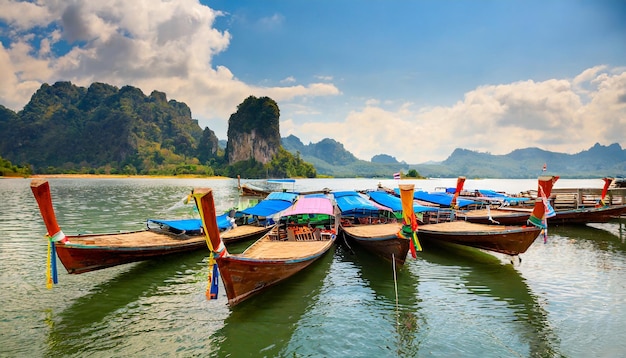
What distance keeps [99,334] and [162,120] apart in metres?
215

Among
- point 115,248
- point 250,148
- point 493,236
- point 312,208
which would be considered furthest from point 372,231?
point 250,148

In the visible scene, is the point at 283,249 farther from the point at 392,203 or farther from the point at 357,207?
the point at 392,203

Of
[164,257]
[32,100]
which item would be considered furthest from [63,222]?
[32,100]

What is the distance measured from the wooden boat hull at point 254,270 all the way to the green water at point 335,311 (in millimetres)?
544

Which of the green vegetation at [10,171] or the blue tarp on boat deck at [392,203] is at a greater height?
the green vegetation at [10,171]

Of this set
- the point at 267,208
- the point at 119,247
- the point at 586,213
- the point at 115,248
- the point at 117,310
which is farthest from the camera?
the point at 586,213

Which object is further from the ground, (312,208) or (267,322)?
(312,208)

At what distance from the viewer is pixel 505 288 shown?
10.9 m

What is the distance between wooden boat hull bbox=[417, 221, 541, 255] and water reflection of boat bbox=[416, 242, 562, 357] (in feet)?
2.60

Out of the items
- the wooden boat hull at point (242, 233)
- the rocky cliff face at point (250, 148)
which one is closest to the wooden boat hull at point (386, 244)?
the wooden boat hull at point (242, 233)

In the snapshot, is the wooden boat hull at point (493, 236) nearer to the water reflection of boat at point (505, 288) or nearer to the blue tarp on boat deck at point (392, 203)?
the water reflection of boat at point (505, 288)

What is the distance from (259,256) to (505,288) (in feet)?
28.3

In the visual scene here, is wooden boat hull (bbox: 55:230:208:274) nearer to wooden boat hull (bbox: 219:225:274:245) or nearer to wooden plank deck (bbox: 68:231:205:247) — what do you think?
wooden plank deck (bbox: 68:231:205:247)

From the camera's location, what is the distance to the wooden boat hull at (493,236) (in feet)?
41.0
